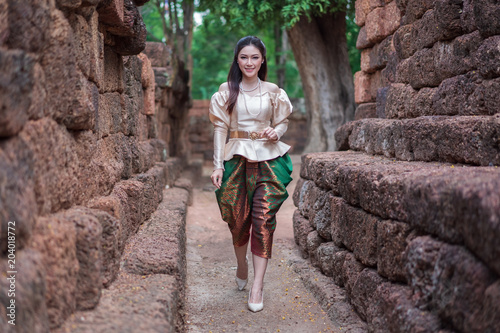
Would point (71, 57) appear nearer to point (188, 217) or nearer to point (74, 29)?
point (74, 29)

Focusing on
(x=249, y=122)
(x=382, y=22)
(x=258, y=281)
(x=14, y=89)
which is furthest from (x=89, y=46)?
(x=382, y=22)

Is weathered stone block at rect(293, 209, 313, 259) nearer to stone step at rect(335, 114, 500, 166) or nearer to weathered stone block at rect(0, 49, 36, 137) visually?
stone step at rect(335, 114, 500, 166)

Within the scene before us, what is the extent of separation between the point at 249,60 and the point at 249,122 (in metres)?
0.45

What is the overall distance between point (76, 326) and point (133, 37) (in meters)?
2.52

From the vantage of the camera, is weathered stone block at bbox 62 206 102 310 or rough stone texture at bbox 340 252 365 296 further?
rough stone texture at bbox 340 252 365 296

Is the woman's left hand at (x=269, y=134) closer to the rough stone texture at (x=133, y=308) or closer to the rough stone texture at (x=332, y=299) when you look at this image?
the rough stone texture at (x=332, y=299)

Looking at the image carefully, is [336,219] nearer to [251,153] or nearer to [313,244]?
[313,244]

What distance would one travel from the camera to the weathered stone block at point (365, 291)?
2.93 m

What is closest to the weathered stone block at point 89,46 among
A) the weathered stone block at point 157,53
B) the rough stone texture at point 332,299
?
the rough stone texture at point 332,299

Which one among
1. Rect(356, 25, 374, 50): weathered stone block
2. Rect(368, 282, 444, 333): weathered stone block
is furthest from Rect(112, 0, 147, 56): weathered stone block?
Rect(356, 25, 374, 50): weathered stone block

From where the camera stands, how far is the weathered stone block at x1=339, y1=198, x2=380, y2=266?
9.98ft

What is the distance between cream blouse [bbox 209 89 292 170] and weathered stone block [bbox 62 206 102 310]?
1.61m

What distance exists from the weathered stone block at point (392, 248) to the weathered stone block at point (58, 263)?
5.06 feet

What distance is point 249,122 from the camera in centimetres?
379
